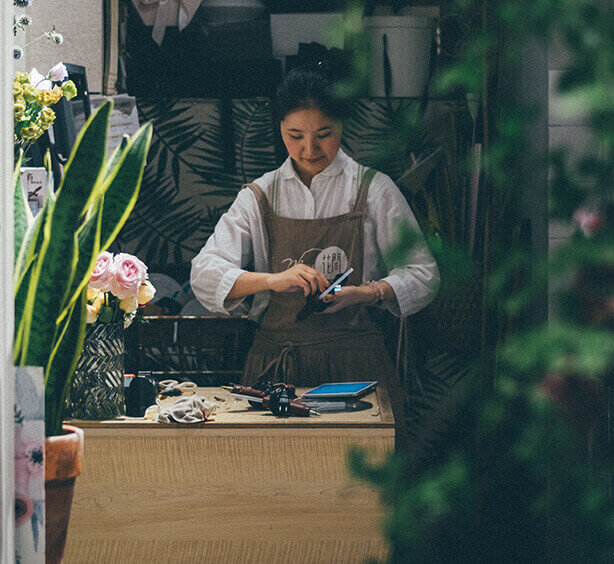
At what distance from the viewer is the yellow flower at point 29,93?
6.45 ft

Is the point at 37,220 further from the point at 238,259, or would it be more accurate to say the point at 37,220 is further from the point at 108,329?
the point at 238,259

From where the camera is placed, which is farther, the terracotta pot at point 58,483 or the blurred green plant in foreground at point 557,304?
the terracotta pot at point 58,483

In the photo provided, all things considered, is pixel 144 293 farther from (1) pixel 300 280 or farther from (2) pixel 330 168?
(2) pixel 330 168

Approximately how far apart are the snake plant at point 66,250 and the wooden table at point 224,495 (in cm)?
50

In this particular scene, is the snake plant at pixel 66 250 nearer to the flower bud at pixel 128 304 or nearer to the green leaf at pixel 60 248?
the green leaf at pixel 60 248

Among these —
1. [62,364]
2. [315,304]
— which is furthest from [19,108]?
[315,304]

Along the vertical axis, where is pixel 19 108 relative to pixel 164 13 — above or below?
below

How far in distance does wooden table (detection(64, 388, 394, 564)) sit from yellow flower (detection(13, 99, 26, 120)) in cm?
86

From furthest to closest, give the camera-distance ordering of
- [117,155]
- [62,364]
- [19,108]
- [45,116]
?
1. [45,116]
2. [19,108]
3. [117,155]
4. [62,364]

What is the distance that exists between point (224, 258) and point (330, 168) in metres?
0.53

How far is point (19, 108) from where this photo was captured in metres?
1.95

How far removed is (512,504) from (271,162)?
157 centimetres

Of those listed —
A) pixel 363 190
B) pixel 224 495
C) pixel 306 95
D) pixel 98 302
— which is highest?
pixel 306 95

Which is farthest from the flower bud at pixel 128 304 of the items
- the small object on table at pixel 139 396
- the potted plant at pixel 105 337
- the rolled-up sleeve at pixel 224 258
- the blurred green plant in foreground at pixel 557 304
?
the blurred green plant in foreground at pixel 557 304
